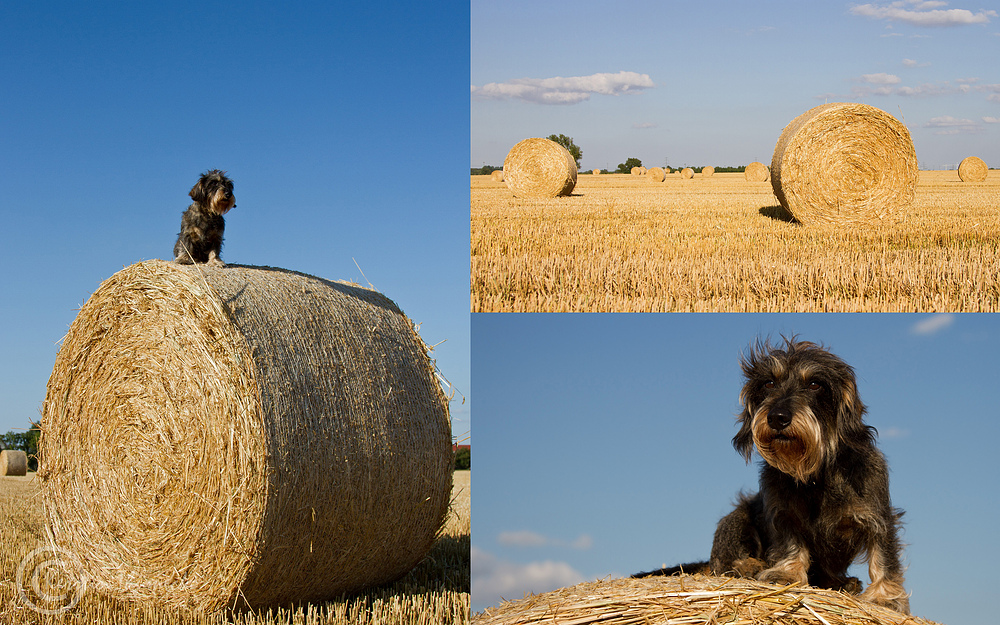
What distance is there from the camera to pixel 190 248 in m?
5.38

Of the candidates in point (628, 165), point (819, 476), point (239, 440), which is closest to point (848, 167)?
point (819, 476)

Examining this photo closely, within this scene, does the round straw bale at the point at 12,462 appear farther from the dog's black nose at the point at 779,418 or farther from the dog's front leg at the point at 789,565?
the dog's black nose at the point at 779,418

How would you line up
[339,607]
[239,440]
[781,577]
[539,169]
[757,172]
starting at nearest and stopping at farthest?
1. [781,577]
2. [239,440]
3. [339,607]
4. [539,169]
5. [757,172]

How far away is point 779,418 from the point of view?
3.12 m

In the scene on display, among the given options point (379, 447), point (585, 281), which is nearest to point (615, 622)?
point (379, 447)

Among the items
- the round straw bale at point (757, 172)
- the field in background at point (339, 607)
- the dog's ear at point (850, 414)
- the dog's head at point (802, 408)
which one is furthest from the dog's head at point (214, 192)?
the round straw bale at point (757, 172)

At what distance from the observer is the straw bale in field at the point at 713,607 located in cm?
284

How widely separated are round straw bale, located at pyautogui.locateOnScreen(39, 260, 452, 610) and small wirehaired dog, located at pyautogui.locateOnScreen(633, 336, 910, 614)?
2.48 metres

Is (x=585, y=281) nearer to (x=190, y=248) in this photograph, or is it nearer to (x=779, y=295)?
(x=779, y=295)

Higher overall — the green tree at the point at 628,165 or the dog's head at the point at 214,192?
the green tree at the point at 628,165

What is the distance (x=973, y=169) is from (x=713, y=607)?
2560cm

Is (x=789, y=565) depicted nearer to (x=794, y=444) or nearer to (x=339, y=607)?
(x=794, y=444)

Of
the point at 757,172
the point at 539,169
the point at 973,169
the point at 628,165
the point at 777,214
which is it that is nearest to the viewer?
the point at 777,214

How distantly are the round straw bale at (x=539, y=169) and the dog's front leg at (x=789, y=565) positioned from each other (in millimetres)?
13841
